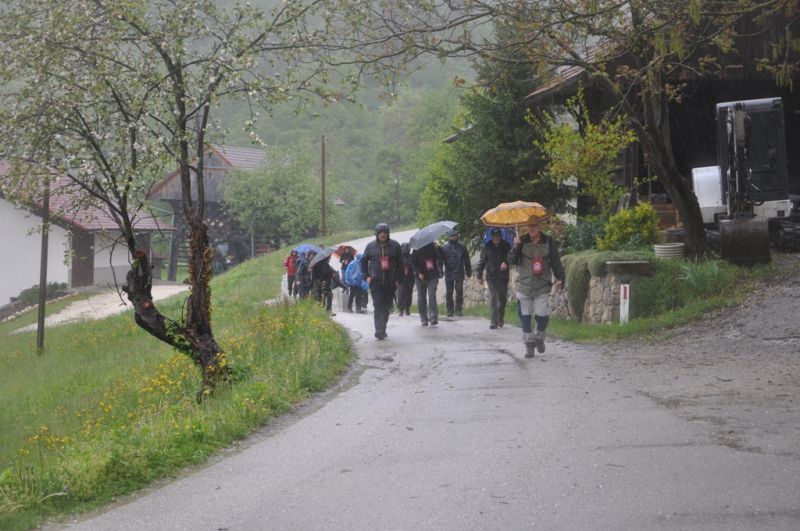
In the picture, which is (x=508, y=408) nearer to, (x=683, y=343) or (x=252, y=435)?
(x=252, y=435)

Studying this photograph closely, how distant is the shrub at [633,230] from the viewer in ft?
65.7

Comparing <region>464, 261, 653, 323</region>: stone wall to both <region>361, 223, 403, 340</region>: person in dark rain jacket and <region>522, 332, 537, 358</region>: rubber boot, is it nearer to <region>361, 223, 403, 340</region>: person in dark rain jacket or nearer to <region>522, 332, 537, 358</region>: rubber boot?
<region>361, 223, 403, 340</region>: person in dark rain jacket

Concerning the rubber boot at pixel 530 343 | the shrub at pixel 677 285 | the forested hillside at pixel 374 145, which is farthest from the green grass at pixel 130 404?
the forested hillside at pixel 374 145

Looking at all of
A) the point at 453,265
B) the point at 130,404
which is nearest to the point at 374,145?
the point at 453,265

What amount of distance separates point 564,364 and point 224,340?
18.6ft

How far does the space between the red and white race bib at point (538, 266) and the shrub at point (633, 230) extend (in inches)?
262

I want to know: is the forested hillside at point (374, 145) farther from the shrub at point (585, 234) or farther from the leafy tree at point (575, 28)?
the leafy tree at point (575, 28)

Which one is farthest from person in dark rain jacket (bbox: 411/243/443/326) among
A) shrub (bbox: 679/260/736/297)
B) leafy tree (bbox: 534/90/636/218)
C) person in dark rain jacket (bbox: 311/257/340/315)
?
shrub (bbox: 679/260/736/297)

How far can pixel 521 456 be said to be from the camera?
7.70m

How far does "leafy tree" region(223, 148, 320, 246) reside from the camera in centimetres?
7019

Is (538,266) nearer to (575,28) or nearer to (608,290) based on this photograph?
(575,28)

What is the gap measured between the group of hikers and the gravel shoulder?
1276 mm

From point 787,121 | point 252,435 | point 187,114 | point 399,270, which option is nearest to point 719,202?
point 787,121

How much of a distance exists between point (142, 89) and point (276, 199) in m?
58.7
